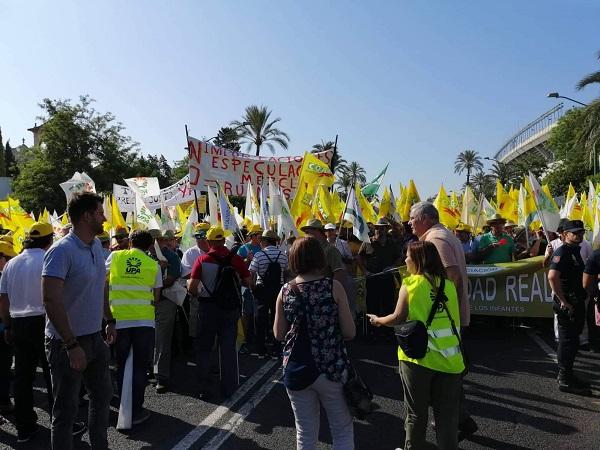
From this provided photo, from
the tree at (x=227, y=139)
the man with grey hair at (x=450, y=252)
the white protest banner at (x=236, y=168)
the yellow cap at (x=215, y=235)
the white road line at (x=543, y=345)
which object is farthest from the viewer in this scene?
the tree at (x=227, y=139)

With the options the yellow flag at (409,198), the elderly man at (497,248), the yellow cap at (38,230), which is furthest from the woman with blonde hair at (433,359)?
the yellow flag at (409,198)

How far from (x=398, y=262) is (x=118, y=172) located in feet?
121

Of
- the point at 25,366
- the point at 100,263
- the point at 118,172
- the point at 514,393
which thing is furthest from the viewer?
the point at 118,172

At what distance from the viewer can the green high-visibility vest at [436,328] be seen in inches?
132

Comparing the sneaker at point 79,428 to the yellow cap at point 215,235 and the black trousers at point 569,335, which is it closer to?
the yellow cap at point 215,235

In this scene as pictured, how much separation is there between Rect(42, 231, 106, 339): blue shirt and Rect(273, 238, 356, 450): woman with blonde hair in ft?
4.48

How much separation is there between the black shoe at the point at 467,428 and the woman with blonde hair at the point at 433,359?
3.44ft

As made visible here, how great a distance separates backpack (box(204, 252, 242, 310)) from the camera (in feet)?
18.7

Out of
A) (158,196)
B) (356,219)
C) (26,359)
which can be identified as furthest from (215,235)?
(158,196)

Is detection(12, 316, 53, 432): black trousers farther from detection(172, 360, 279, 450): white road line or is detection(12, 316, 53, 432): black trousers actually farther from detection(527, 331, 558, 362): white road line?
A: detection(527, 331, 558, 362): white road line

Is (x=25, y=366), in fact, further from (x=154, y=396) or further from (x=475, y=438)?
(x=475, y=438)

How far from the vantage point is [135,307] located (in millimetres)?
5137

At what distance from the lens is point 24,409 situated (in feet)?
15.0

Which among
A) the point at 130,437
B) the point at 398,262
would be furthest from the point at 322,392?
the point at 398,262
